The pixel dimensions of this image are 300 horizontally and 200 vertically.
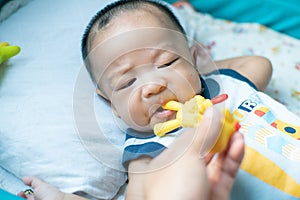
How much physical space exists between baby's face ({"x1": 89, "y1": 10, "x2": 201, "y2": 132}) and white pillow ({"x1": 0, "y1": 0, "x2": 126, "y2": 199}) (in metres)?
0.08

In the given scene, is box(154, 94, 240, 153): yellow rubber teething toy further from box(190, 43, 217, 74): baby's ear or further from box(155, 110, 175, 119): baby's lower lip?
box(190, 43, 217, 74): baby's ear

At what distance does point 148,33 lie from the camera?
858mm

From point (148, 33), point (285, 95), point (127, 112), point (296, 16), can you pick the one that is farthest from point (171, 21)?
point (296, 16)

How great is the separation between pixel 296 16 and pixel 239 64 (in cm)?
31

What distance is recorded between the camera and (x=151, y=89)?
80 centimetres

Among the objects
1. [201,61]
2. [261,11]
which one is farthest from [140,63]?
[261,11]

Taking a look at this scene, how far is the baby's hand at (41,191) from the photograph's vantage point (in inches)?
31.4

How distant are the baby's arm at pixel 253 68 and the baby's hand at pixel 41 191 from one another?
0.53 m

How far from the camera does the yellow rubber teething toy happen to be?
0.60 metres

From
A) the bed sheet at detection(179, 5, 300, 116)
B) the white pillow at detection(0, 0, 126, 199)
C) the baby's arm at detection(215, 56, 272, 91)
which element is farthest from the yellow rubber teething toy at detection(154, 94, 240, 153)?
the bed sheet at detection(179, 5, 300, 116)

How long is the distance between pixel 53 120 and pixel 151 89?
0.24 m

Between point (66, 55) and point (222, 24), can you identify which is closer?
point (66, 55)

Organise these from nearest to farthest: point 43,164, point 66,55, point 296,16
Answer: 1. point 43,164
2. point 66,55
3. point 296,16

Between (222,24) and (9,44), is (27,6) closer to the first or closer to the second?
(9,44)
